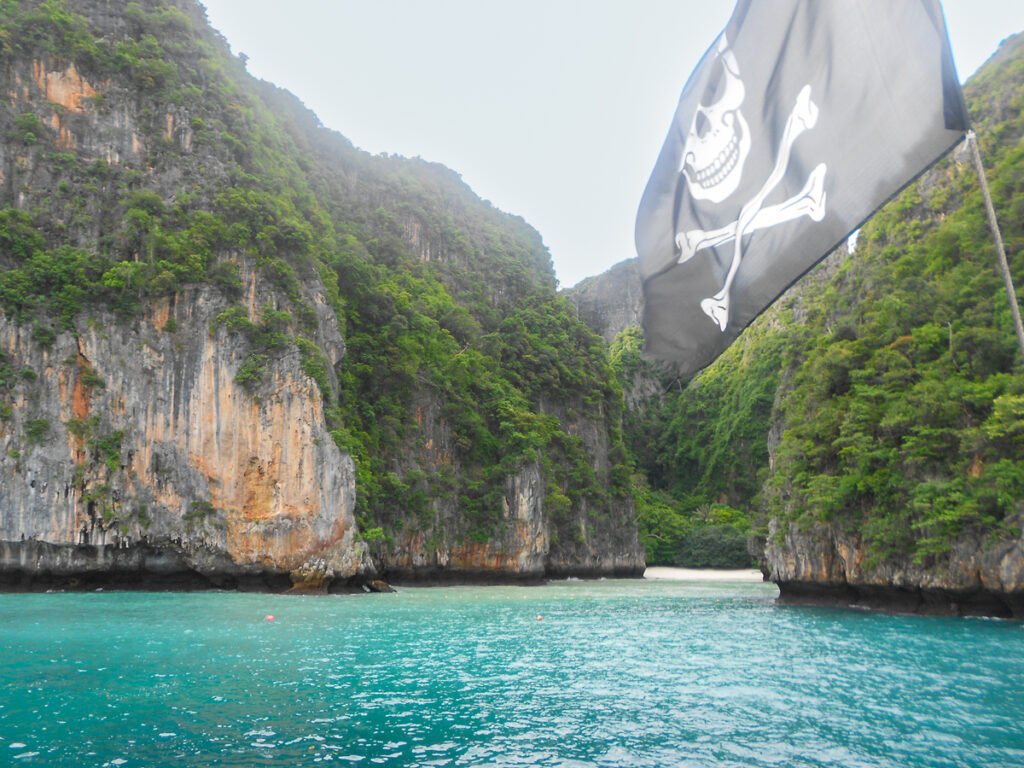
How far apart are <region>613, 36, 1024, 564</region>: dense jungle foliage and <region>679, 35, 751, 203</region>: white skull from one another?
14377mm

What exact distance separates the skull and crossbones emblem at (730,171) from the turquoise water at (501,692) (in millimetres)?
5509

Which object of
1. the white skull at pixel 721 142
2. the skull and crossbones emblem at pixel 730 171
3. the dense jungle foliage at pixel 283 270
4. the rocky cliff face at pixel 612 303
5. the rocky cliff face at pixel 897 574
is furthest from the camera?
the rocky cliff face at pixel 612 303

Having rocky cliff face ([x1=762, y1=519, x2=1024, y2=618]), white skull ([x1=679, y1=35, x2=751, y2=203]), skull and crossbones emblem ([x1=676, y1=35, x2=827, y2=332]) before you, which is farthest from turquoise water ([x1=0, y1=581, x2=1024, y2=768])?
white skull ([x1=679, y1=35, x2=751, y2=203])

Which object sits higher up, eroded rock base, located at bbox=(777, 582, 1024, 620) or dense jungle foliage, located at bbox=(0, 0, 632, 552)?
dense jungle foliage, located at bbox=(0, 0, 632, 552)

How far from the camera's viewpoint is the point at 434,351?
50.7 m

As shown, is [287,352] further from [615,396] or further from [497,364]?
[615,396]

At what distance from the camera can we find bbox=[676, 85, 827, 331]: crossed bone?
457 centimetres

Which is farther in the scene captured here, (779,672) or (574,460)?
(574,460)

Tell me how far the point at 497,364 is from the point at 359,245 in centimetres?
1380

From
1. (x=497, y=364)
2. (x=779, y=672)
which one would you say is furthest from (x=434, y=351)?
(x=779, y=672)

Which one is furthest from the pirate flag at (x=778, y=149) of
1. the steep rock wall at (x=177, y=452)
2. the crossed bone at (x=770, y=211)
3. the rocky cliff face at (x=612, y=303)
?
the rocky cliff face at (x=612, y=303)

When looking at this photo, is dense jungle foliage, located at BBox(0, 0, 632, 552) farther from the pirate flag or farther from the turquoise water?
the pirate flag

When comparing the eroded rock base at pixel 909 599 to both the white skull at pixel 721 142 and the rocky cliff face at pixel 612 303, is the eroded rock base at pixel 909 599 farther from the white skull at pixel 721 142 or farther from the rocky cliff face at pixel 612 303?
the rocky cliff face at pixel 612 303

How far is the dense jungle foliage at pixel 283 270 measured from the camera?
3481 centimetres
